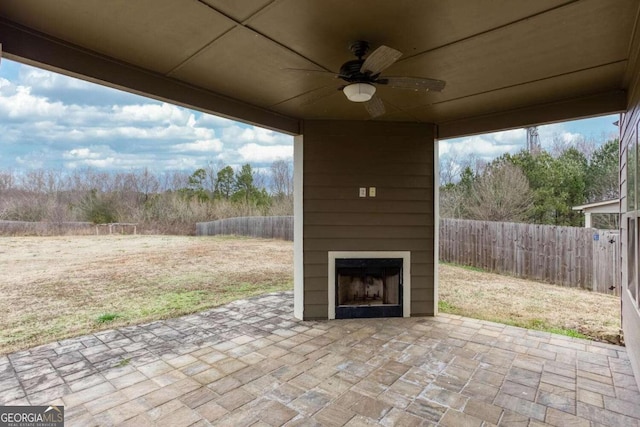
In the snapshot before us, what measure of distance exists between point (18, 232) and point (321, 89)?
23.2 ft

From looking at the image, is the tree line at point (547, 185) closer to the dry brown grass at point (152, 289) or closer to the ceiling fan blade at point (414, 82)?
the dry brown grass at point (152, 289)

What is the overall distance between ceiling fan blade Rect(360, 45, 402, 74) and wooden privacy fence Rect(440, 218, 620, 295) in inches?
183

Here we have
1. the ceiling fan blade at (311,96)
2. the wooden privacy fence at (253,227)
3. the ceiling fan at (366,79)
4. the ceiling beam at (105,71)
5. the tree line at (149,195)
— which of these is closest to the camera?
the ceiling beam at (105,71)

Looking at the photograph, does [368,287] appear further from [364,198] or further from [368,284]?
[364,198]

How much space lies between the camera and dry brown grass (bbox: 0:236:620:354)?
143 inches

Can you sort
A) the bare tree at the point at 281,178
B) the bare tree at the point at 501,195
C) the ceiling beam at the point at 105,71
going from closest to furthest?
the ceiling beam at the point at 105,71, the bare tree at the point at 501,195, the bare tree at the point at 281,178

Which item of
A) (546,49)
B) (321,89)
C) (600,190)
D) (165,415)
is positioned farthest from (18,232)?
(600,190)

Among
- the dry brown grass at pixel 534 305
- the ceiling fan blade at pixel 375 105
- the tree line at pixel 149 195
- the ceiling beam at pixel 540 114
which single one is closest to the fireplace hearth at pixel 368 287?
the dry brown grass at pixel 534 305

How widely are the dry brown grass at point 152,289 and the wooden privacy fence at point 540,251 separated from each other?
32 cm

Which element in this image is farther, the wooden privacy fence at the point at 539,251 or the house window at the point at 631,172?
the wooden privacy fence at the point at 539,251

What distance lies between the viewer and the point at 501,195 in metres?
9.80

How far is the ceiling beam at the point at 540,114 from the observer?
2701 millimetres

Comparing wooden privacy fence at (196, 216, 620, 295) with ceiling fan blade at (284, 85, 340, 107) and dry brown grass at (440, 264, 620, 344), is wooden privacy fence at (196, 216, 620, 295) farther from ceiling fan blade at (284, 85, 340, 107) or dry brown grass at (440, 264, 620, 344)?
ceiling fan blade at (284, 85, 340, 107)

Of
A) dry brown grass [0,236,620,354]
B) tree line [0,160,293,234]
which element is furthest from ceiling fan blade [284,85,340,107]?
tree line [0,160,293,234]
